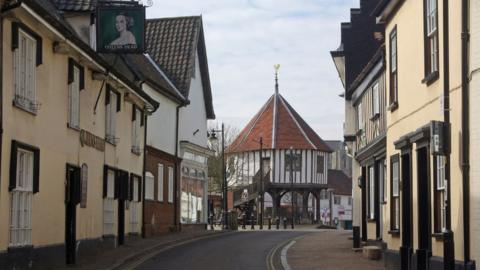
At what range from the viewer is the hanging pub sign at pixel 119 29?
73.7 ft

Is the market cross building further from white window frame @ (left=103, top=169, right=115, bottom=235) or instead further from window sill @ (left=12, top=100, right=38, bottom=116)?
window sill @ (left=12, top=100, right=38, bottom=116)

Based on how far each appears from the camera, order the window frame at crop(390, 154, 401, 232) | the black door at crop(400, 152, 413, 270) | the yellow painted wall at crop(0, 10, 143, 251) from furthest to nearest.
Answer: the window frame at crop(390, 154, 401, 232), the black door at crop(400, 152, 413, 270), the yellow painted wall at crop(0, 10, 143, 251)

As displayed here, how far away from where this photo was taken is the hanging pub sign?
73.7 feet

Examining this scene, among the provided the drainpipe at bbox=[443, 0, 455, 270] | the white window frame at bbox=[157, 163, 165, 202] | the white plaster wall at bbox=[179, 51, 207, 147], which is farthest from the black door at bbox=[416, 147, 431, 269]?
the white plaster wall at bbox=[179, 51, 207, 147]

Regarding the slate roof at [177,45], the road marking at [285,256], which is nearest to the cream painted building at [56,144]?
the road marking at [285,256]

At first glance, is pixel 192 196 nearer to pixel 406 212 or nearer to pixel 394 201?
pixel 394 201

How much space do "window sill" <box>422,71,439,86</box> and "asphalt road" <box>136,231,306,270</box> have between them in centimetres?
749

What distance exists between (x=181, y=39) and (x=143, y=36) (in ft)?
64.0

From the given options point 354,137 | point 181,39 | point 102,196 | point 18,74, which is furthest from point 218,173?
point 18,74

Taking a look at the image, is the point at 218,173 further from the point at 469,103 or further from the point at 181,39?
the point at 469,103

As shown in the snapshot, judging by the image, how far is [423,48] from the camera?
15.6m

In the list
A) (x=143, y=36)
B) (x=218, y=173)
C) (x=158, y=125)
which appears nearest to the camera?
(x=143, y=36)

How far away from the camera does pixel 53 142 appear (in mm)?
18156

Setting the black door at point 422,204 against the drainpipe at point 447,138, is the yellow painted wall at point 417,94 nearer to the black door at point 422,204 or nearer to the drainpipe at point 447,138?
the drainpipe at point 447,138
